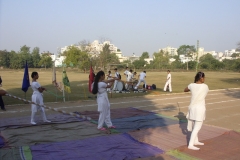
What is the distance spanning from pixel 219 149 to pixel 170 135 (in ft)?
5.14

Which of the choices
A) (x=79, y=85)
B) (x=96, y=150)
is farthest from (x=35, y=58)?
(x=96, y=150)

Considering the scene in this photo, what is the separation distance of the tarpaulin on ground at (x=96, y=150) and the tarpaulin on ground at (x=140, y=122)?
1304mm

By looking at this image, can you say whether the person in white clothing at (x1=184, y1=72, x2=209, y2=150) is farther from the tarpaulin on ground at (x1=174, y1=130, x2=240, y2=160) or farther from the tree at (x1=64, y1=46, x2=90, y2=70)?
the tree at (x1=64, y1=46, x2=90, y2=70)

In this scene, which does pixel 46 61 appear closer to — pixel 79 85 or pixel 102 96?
pixel 79 85

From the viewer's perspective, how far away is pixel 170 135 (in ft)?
24.0

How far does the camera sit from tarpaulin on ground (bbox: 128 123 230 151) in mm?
6555

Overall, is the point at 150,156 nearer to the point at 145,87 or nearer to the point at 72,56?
the point at 145,87

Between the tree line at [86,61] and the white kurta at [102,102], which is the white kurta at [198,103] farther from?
the tree line at [86,61]

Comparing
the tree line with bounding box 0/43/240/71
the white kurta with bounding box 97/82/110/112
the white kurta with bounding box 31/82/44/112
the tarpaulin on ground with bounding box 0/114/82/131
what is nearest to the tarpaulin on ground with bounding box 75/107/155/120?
the tarpaulin on ground with bounding box 0/114/82/131

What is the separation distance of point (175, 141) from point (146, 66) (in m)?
75.4

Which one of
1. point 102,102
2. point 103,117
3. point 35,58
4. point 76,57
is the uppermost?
point 35,58

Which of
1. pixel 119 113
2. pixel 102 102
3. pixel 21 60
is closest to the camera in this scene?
pixel 102 102

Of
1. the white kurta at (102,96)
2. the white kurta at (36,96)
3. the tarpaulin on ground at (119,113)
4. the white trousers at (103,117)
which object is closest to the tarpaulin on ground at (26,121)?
the white kurta at (36,96)

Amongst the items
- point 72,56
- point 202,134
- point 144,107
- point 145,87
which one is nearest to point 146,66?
point 72,56
